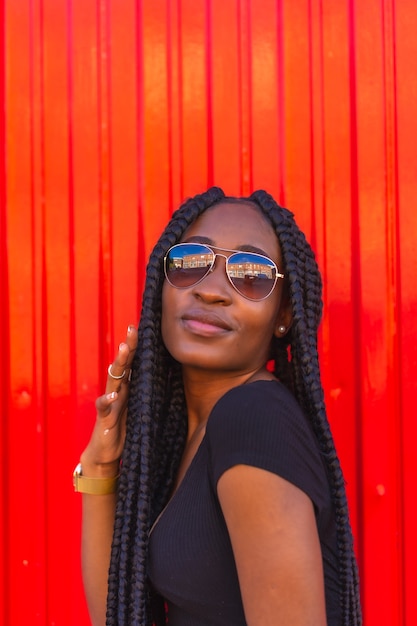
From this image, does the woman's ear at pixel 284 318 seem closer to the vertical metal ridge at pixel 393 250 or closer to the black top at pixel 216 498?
the black top at pixel 216 498

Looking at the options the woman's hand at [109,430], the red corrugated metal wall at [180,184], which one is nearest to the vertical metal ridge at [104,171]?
the red corrugated metal wall at [180,184]

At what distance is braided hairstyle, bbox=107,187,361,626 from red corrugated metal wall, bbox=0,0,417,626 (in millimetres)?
547

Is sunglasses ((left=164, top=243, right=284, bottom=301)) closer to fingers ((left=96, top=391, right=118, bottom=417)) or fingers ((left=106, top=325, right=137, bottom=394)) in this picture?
fingers ((left=106, top=325, right=137, bottom=394))

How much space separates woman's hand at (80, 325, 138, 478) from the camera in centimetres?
155

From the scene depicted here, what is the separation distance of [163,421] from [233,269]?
48 centimetres

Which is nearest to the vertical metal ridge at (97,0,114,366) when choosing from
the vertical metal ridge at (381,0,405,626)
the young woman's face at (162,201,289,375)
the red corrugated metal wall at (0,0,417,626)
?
the red corrugated metal wall at (0,0,417,626)

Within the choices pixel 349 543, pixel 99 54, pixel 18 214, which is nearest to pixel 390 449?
pixel 349 543

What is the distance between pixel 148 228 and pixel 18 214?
1.46 feet

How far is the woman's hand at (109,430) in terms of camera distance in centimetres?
155

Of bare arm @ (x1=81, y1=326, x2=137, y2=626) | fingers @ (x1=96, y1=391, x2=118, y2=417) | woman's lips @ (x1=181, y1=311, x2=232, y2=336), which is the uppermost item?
woman's lips @ (x1=181, y1=311, x2=232, y2=336)

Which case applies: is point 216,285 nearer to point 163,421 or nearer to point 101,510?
point 163,421

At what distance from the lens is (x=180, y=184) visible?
2064 millimetres

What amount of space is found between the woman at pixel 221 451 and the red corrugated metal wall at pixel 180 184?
1.67ft

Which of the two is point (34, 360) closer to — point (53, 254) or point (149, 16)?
point (53, 254)
